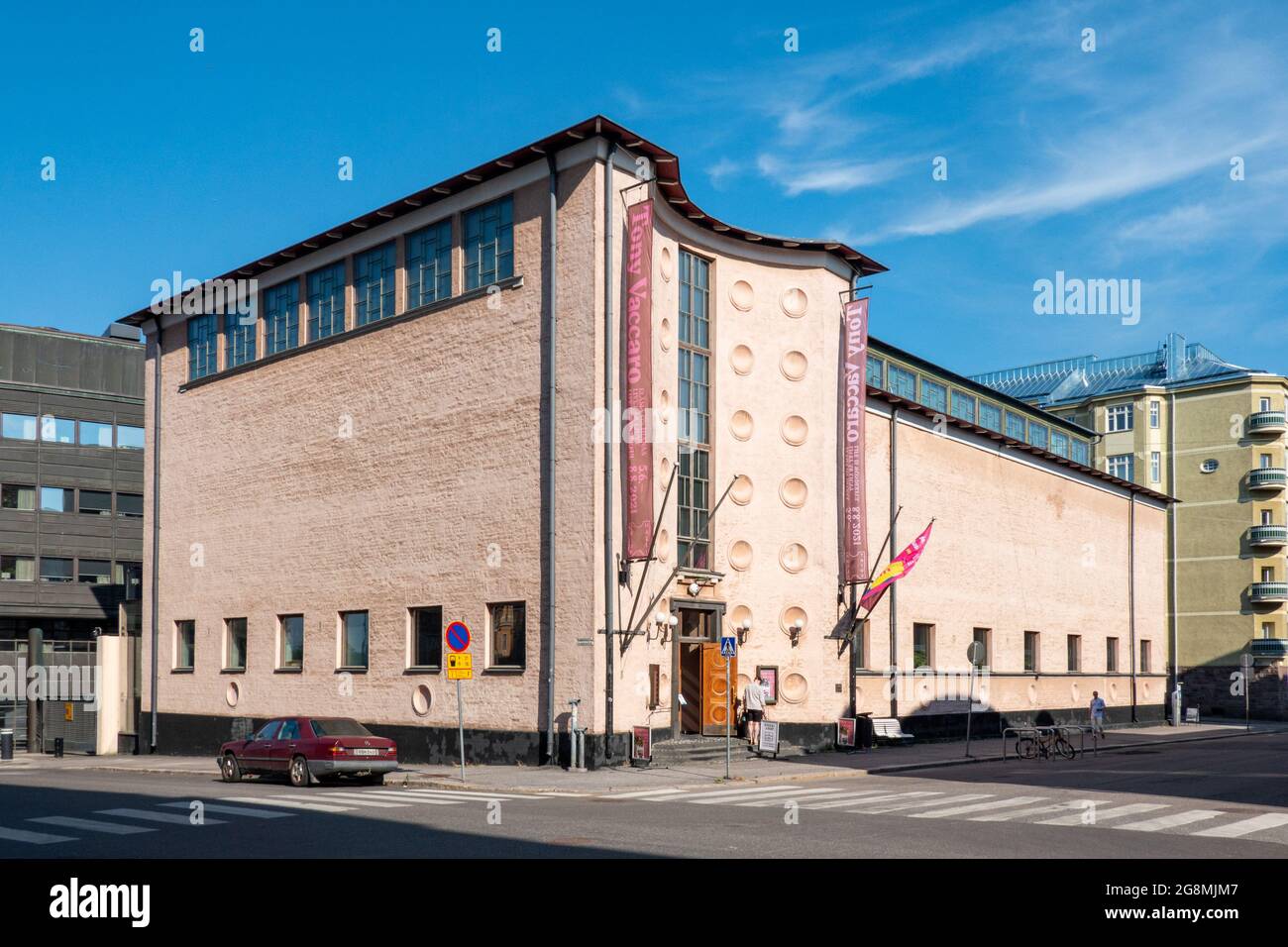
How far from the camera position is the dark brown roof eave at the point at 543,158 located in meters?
28.7

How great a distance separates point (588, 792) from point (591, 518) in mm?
7177

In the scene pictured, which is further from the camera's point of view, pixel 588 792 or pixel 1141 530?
pixel 1141 530

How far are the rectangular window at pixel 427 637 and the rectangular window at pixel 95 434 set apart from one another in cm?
3158

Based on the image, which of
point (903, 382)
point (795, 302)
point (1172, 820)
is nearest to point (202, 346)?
point (795, 302)

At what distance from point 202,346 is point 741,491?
1961 centimetres

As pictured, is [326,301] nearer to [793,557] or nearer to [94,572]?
[793,557]

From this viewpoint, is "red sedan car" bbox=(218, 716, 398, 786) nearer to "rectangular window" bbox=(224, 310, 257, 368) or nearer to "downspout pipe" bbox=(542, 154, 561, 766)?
"downspout pipe" bbox=(542, 154, 561, 766)

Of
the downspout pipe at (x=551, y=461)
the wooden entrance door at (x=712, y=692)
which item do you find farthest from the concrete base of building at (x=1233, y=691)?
the downspout pipe at (x=551, y=461)

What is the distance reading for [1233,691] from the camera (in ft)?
234

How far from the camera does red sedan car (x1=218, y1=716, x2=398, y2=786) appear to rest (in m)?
24.4

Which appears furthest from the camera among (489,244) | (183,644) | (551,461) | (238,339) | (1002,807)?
(183,644)

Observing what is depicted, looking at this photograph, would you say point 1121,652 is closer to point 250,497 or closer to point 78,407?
point 250,497
